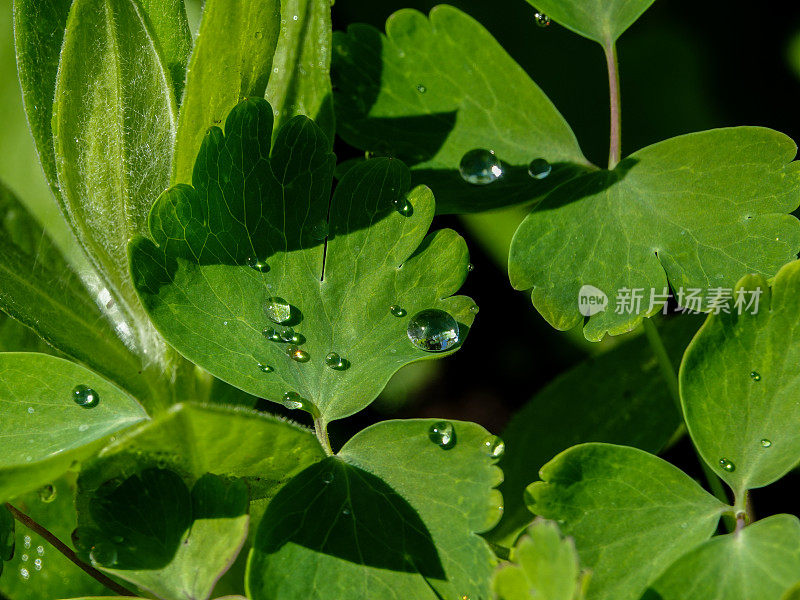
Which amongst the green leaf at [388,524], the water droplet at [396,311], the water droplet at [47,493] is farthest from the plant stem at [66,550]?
the water droplet at [396,311]

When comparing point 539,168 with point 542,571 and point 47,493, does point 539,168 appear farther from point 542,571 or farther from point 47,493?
point 47,493

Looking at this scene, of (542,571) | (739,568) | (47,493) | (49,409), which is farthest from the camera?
(47,493)

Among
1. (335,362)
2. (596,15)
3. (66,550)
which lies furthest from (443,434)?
(596,15)

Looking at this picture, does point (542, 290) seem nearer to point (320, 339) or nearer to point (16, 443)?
point (320, 339)

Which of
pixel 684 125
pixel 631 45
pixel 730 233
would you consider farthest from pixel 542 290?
pixel 631 45

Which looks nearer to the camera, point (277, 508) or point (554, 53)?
point (277, 508)

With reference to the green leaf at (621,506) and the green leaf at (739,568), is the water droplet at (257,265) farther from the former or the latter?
the green leaf at (739,568)
